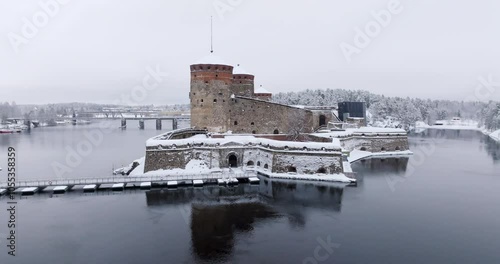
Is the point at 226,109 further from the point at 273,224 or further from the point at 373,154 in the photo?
the point at 273,224

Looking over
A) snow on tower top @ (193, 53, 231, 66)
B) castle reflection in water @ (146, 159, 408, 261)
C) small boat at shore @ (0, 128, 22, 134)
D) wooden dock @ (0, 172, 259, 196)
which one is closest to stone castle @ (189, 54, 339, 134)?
snow on tower top @ (193, 53, 231, 66)

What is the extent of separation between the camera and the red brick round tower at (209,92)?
104 feet

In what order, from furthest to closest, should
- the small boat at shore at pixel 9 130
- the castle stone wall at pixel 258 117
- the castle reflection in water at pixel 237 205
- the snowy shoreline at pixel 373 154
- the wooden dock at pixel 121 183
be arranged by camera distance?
the small boat at shore at pixel 9 130
the snowy shoreline at pixel 373 154
the castle stone wall at pixel 258 117
the wooden dock at pixel 121 183
the castle reflection in water at pixel 237 205

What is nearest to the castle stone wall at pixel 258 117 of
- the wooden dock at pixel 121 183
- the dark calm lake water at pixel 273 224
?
the wooden dock at pixel 121 183

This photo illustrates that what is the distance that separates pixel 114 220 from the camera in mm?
17016

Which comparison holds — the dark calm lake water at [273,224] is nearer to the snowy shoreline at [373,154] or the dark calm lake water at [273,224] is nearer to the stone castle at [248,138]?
the stone castle at [248,138]

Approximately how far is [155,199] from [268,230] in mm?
7996

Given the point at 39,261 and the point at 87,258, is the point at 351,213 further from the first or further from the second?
the point at 39,261

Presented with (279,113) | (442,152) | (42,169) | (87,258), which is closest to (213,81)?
(279,113)

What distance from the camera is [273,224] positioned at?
1647 cm

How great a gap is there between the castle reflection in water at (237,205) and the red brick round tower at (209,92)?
939 cm

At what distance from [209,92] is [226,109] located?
226cm

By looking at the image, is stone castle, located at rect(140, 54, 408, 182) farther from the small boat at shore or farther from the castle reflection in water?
the small boat at shore

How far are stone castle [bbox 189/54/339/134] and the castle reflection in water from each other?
9.35m
